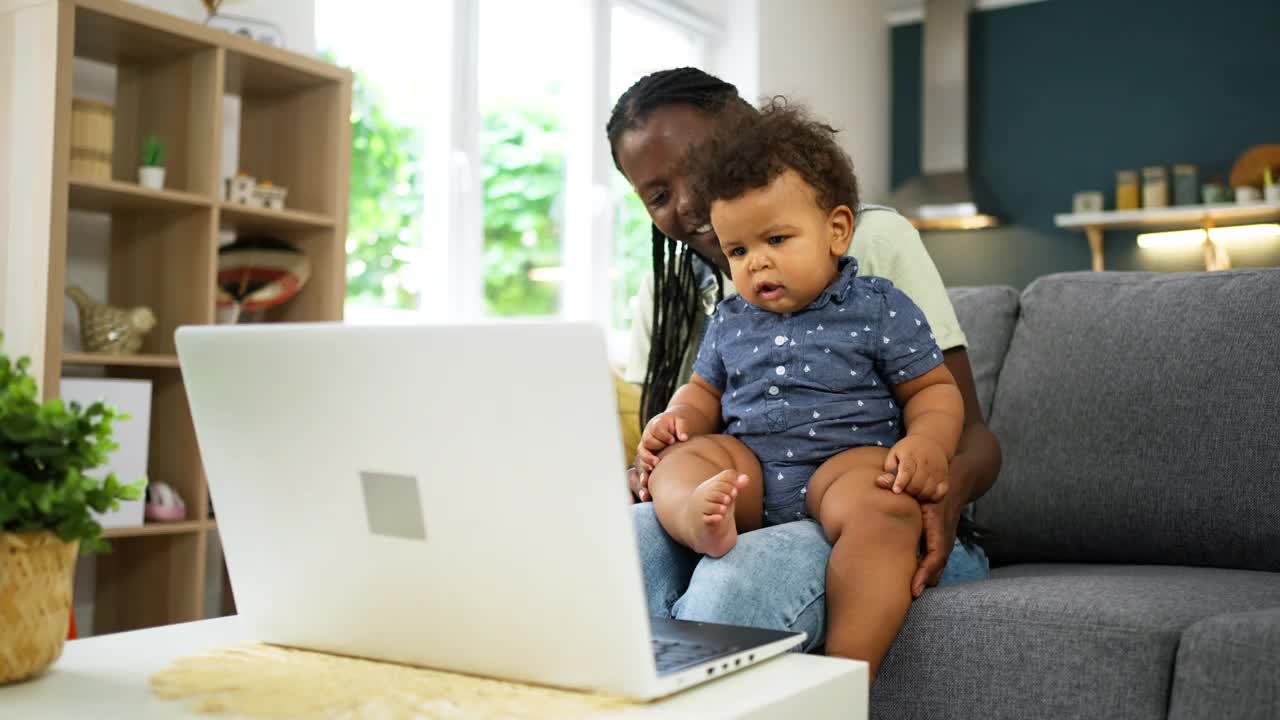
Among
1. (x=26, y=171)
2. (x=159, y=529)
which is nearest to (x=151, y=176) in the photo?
(x=26, y=171)

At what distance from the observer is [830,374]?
4.43 ft

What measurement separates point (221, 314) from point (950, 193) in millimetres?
3960

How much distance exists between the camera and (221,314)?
9.08 ft

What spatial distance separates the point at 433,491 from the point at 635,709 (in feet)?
0.64

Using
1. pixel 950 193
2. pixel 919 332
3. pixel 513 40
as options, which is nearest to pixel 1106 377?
pixel 919 332

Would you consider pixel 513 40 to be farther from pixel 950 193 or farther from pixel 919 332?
pixel 919 332

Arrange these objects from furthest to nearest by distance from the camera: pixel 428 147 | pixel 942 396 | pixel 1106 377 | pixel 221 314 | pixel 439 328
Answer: pixel 428 147 → pixel 221 314 → pixel 1106 377 → pixel 942 396 → pixel 439 328

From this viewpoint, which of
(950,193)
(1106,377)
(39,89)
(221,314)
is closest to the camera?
(1106,377)

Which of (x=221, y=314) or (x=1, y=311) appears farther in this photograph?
(x=221, y=314)

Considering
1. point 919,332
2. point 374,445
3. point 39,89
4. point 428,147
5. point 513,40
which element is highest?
point 513,40

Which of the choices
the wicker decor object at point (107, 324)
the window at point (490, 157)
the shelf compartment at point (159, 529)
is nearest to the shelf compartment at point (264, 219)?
the wicker decor object at point (107, 324)

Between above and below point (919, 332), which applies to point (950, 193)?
above

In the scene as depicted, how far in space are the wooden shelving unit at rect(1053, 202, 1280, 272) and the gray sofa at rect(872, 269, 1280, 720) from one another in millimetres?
3697

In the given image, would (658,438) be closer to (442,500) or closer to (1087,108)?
(442,500)
